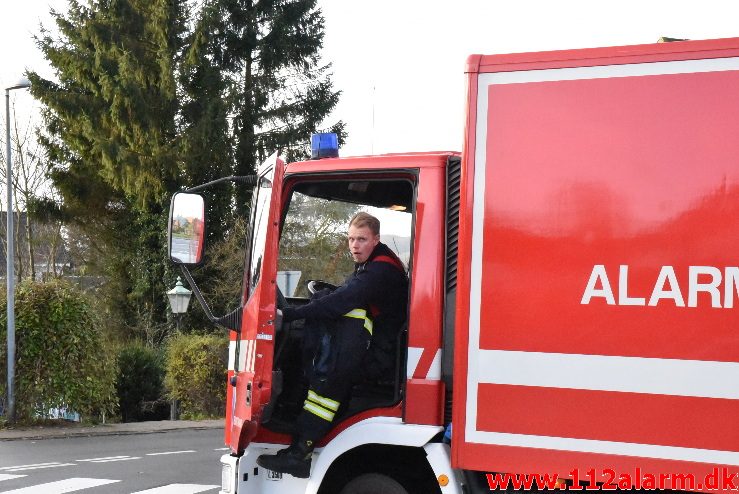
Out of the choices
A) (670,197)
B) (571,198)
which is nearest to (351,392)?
(571,198)

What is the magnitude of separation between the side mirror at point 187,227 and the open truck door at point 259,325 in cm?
31

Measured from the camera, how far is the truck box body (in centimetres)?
409

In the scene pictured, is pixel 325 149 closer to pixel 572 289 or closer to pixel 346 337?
pixel 346 337

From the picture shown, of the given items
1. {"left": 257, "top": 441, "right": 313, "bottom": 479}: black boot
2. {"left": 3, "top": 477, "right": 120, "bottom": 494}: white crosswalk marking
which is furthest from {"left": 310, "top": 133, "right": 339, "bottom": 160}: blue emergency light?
{"left": 3, "top": 477, "right": 120, "bottom": 494}: white crosswalk marking

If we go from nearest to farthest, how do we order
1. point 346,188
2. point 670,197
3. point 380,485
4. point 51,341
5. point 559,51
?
1. point 670,197
2. point 559,51
3. point 380,485
4. point 346,188
5. point 51,341

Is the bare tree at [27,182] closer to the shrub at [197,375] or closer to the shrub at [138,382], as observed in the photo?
the shrub at [138,382]

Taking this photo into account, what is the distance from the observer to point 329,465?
16.7 feet

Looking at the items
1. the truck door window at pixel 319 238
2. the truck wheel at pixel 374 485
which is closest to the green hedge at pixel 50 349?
the truck door window at pixel 319 238

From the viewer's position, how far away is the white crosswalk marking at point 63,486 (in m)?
10.4

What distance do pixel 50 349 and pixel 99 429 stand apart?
6.70ft

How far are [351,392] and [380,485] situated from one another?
0.52 meters

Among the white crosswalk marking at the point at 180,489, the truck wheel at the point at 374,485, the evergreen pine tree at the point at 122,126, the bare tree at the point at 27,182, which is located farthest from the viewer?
the bare tree at the point at 27,182

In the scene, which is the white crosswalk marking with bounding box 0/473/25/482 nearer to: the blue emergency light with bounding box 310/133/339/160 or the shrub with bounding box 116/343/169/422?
the blue emergency light with bounding box 310/133/339/160

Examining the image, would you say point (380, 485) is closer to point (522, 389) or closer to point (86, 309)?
point (522, 389)
